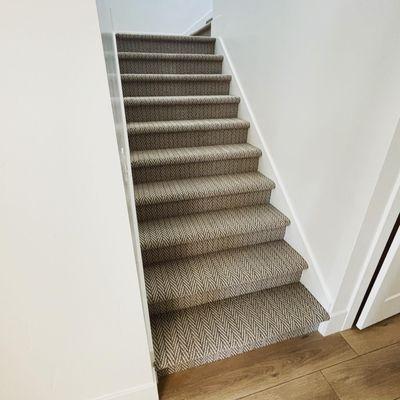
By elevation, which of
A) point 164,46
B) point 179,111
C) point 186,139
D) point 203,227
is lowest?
point 203,227

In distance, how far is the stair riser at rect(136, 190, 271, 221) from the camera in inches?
60.0

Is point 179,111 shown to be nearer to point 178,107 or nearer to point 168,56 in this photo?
point 178,107

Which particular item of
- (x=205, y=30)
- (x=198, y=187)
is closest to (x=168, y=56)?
(x=205, y=30)

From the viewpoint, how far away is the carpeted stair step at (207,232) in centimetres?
139

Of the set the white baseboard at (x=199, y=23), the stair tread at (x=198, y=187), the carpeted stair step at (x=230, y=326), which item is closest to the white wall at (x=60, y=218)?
the carpeted stair step at (x=230, y=326)

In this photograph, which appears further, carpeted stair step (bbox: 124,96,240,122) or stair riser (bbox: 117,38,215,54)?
stair riser (bbox: 117,38,215,54)

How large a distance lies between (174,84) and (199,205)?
1027 mm

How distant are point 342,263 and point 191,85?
5.35ft

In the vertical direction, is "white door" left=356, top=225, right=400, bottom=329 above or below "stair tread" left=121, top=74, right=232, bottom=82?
below

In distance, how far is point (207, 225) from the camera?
4.93 feet

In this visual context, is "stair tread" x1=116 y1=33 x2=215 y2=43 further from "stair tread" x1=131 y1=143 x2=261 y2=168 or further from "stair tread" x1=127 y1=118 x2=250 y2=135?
"stair tread" x1=131 y1=143 x2=261 y2=168

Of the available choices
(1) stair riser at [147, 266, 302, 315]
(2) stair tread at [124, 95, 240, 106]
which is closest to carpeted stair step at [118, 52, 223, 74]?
(2) stair tread at [124, 95, 240, 106]

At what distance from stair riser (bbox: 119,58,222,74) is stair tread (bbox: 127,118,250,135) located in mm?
564

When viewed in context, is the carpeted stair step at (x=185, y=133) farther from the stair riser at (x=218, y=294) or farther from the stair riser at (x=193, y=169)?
the stair riser at (x=218, y=294)
